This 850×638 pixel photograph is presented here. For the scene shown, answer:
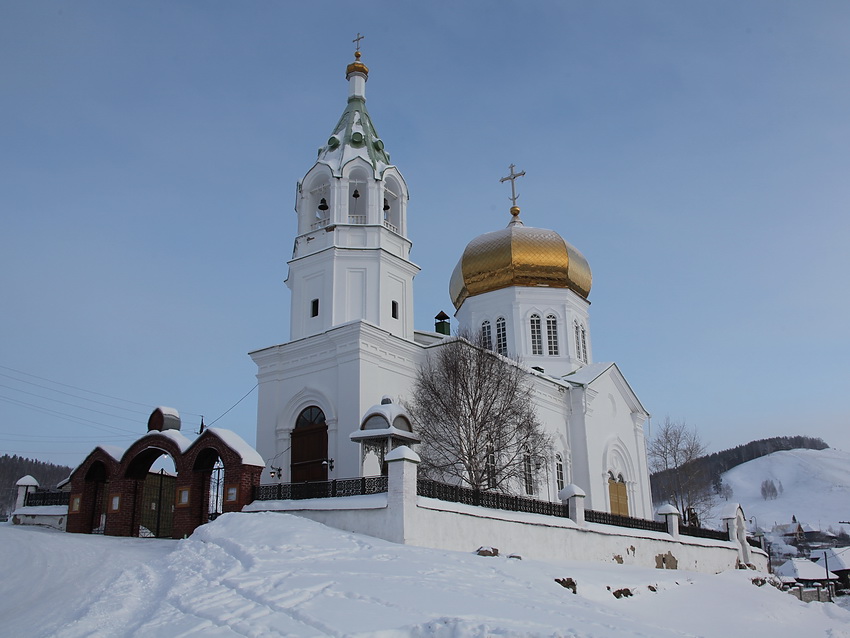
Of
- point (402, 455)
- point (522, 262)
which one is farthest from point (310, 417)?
point (522, 262)

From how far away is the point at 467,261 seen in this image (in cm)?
3341

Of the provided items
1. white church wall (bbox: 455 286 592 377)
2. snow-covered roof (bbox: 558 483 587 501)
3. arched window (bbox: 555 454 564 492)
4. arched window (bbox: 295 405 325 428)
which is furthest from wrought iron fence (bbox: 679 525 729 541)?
arched window (bbox: 295 405 325 428)

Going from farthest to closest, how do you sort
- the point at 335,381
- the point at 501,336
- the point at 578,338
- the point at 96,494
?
the point at 578,338 → the point at 501,336 → the point at 335,381 → the point at 96,494

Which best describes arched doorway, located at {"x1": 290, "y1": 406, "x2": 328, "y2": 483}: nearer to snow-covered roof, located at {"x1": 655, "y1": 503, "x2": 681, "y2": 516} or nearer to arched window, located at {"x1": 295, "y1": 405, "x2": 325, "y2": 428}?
arched window, located at {"x1": 295, "y1": 405, "x2": 325, "y2": 428}

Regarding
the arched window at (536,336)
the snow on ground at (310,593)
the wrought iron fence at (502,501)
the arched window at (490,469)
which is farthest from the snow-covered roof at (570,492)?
the arched window at (536,336)

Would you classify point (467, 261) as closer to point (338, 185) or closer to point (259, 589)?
point (338, 185)

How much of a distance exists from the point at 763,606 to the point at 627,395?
14.6 metres

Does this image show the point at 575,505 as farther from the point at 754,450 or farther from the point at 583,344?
the point at 754,450

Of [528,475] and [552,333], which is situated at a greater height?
[552,333]

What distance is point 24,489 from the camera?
2144 cm

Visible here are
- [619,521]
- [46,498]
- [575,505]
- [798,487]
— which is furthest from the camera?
[798,487]

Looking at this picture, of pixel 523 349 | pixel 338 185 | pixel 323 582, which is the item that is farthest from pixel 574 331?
pixel 323 582

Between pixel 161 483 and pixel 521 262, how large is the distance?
17.6 m

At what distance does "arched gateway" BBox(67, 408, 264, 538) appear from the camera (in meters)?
17.3
